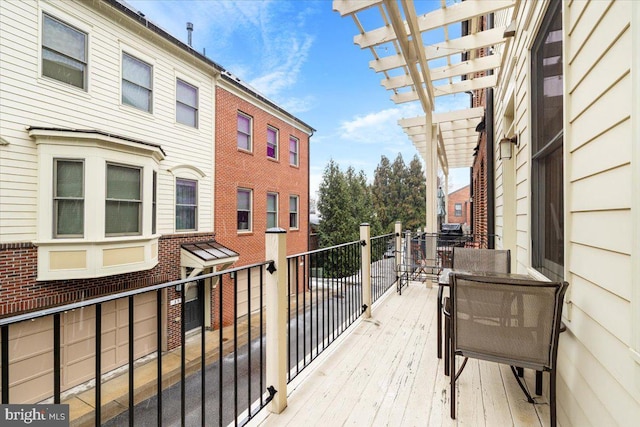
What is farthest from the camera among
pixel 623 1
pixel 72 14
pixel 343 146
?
pixel 343 146

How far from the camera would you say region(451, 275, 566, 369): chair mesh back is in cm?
141

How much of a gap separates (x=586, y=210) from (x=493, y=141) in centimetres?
383

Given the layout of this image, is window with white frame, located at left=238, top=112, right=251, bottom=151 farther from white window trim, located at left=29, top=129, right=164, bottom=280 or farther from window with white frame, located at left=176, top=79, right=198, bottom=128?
white window trim, located at left=29, top=129, right=164, bottom=280

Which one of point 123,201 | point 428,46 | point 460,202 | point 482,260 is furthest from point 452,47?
point 460,202

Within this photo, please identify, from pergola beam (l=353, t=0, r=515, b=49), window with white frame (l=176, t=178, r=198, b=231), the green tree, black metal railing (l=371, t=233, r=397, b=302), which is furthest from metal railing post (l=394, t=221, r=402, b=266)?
Result: the green tree

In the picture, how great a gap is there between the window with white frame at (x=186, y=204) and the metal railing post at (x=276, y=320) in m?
6.81

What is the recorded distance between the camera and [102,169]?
5543 mm

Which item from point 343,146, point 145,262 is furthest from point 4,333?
point 343,146

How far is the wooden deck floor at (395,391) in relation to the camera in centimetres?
166

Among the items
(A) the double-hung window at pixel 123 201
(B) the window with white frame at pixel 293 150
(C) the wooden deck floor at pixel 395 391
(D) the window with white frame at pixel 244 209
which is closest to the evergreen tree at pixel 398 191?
(B) the window with white frame at pixel 293 150

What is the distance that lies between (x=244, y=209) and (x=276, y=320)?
8.54m

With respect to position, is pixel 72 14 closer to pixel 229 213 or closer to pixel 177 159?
pixel 177 159

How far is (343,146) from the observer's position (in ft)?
122

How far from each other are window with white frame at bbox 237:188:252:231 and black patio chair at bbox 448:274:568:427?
880cm
